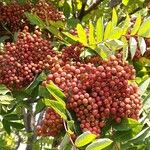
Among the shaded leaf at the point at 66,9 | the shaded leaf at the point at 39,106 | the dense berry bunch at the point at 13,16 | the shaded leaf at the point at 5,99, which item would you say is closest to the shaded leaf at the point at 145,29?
the shaded leaf at the point at 39,106

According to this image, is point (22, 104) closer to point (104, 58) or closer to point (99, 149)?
point (104, 58)

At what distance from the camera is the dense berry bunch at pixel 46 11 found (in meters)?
2.97

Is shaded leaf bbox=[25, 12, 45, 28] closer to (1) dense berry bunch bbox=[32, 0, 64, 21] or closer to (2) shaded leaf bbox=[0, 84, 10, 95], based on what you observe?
(1) dense berry bunch bbox=[32, 0, 64, 21]

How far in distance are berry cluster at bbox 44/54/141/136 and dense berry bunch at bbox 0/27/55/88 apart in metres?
0.34

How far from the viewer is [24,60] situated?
100.0 inches

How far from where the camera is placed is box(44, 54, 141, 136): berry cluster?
6.67ft

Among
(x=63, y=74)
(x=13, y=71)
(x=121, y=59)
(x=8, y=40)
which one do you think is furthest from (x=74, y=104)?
(x=8, y=40)

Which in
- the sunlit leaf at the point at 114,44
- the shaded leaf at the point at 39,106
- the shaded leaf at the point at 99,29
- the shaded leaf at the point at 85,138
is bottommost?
the shaded leaf at the point at 85,138

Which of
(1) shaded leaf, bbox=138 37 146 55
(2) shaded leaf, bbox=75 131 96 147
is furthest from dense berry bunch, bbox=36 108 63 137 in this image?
(1) shaded leaf, bbox=138 37 146 55

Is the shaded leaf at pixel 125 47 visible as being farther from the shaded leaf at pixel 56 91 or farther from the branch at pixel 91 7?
the branch at pixel 91 7

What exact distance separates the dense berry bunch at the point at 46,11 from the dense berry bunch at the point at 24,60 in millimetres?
363

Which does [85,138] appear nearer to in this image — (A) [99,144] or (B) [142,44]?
(A) [99,144]

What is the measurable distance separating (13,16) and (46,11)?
20 cm

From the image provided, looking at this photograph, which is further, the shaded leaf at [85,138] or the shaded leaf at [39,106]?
the shaded leaf at [39,106]
